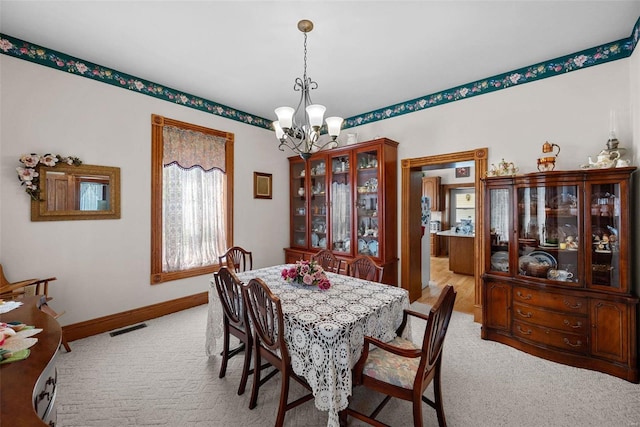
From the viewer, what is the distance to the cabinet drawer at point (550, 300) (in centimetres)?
240

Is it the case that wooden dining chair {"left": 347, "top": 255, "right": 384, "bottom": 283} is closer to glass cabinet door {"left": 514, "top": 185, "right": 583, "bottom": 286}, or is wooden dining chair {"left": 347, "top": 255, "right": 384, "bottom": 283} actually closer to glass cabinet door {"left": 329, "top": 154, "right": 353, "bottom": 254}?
glass cabinet door {"left": 329, "top": 154, "right": 353, "bottom": 254}

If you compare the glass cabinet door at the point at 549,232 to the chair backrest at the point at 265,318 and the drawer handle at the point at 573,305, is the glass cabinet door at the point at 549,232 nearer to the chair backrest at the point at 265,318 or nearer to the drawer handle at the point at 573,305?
the drawer handle at the point at 573,305

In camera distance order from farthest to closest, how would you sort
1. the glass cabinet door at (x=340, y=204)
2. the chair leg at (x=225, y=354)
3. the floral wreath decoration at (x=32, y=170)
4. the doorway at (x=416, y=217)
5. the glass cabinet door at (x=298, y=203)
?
the glass cabinet door at (x=298, y=203) → the glass cabinet door at (x=340, y=204) → the doorway at (x=416, y=217) → the floral wreath decoration at (x=32, y=170) → the chair leg at (x=225, y=354)

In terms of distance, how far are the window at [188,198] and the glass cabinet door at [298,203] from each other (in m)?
1.21

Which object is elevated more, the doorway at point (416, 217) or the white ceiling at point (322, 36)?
the white ceiling at point (322, 36)

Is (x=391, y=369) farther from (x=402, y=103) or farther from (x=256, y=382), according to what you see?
(x=402, y=103)

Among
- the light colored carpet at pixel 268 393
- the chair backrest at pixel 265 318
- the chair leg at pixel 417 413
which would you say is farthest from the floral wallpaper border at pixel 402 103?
the chair leg at pixel 417 413

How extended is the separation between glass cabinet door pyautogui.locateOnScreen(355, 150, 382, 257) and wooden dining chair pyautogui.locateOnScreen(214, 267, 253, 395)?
7.28 ft

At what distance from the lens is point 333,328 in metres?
1.52

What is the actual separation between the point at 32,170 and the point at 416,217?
14.6ft

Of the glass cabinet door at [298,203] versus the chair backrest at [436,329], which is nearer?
the chair backrest at [436,329]

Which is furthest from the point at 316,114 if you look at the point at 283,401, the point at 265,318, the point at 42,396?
the point at 42,396

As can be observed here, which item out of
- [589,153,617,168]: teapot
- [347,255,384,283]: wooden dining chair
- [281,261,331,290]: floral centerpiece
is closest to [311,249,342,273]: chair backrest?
[347,255,384,283]: wooden dining chair

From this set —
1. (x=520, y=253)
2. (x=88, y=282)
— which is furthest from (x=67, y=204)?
(x=520, y=253)
